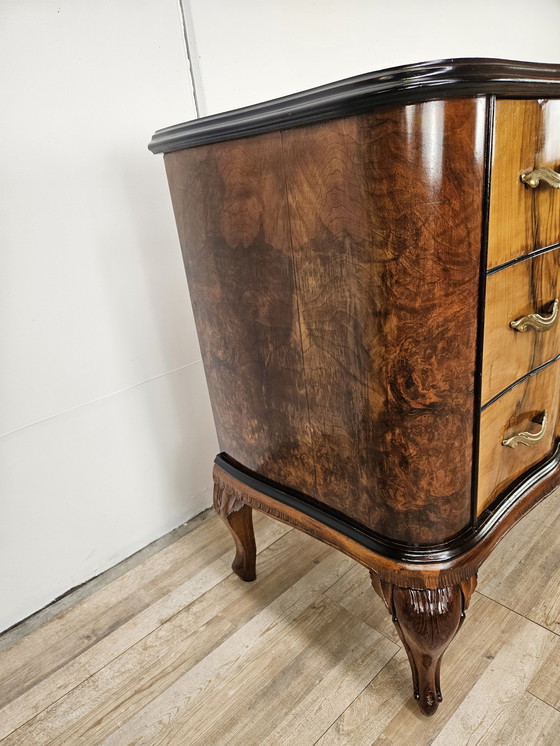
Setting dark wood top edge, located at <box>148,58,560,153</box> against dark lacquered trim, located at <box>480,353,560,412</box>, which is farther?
dark lacquered trim, located at <box>480,353,560,412</box>

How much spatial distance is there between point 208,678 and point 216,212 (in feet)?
2.43

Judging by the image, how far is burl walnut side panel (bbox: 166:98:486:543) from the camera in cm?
53

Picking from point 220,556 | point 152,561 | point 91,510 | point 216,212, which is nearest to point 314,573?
point 220,556

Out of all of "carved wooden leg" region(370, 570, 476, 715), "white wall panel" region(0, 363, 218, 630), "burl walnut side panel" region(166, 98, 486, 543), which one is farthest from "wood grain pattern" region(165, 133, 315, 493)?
"white wall panel" region(0, 363, 218, 630)

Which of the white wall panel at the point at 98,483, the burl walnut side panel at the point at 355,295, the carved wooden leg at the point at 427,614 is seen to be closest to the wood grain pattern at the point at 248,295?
the burl walnut side panel at the point at 355,295

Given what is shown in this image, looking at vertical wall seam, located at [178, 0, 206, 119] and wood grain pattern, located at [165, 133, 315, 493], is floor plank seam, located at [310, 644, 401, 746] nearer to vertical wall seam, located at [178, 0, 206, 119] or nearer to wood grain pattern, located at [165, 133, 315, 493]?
wood grain pattern, located at [165, 133, 315, 493]

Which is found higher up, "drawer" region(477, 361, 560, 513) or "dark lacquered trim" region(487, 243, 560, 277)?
"dark lacquered trim" region(487, 243, 560, 277)

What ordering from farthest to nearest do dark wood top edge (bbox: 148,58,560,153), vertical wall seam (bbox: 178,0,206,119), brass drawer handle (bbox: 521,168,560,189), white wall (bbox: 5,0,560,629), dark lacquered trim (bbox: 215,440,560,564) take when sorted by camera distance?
vertical wall seam (bbox: 178,0,206,119)
white wall (bbox: 5,0,560,629)
dark lacquered trim (bbox: 215,440,560,564)
brass drawer handle (bbox: 521,168,560,189)
dark wood top edge (bbox: 148,58,560,153)

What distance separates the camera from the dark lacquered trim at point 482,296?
1.74ft

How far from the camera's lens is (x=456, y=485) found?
669mm

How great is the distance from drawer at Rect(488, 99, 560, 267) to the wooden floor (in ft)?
2.14

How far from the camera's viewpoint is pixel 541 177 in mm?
589

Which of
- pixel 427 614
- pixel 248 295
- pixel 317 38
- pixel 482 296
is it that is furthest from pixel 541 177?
pixel 317 38

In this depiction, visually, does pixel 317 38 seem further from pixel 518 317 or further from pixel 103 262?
pixel 518 317
